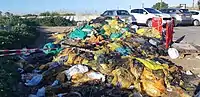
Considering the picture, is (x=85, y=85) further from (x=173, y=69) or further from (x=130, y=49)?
(x=130, y=49)

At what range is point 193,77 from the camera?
1219cm

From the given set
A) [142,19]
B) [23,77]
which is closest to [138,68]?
[23,77]

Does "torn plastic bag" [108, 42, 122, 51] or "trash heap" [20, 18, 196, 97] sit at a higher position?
"torn plastic bag" [108, 42, 122, 51]

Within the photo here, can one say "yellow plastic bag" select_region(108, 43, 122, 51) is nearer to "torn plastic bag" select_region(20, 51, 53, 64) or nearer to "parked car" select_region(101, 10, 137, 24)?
"torn plastic bag" select_region(20, 51, 53, 64)

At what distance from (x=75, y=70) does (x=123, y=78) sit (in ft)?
4.27

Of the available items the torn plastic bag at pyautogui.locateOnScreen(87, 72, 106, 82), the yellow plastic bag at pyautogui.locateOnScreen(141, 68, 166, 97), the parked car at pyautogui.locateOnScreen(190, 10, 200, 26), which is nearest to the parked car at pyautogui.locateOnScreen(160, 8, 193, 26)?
the parked car at pyautogui.locateOnScreen(190, 10, 200, 26)

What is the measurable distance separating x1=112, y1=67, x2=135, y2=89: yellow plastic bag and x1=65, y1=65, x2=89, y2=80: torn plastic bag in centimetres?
78

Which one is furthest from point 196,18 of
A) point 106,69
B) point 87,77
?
point 87,77

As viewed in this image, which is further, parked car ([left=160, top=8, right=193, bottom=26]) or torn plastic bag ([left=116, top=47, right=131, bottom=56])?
parked car ([left=160, top=8, right=193, bottom=26])

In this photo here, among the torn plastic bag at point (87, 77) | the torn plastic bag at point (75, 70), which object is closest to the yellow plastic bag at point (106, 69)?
the torn plastic bag at point (87, 77)

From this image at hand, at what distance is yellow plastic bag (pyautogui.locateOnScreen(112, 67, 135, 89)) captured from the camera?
406 inches

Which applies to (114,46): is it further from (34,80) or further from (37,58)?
(34,80)

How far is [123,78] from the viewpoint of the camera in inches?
413

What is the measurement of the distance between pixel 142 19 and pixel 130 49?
17722mm
